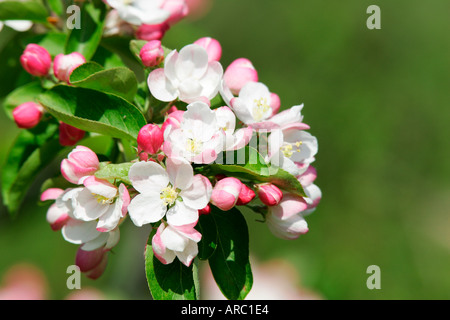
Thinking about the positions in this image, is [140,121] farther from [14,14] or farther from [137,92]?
[14,14]

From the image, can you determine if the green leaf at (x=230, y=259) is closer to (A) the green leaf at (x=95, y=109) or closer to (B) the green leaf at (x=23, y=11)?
(A) the green leaf at (x=95, y=109)

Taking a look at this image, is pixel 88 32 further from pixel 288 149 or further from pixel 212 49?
pixel 288 149

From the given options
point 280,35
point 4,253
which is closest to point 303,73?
point 280,35

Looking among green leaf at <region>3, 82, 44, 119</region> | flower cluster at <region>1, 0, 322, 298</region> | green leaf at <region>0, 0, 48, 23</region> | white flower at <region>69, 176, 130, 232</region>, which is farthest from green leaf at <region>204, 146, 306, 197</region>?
green leaf at <region>0, 0, 48, 23</region>

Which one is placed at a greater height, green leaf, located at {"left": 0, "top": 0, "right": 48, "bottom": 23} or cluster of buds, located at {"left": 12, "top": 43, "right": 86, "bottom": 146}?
green leaf, located at {"left": 0, "top": 0, "right": 48, "bottom": 23}

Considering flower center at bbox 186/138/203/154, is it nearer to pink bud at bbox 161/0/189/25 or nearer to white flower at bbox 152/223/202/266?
white flower at bbox 152/223/202/266

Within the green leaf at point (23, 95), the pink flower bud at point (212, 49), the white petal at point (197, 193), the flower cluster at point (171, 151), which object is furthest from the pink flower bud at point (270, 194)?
the green leaf at point (23, 95)

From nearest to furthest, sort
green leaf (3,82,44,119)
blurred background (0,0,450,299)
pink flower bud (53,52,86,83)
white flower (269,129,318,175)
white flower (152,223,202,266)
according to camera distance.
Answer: white flower (152,223,202,266), white flower (269,129,318,175), pink flower bud (53,52,86,83), green leaf (3,82,44,119), blurred background (0,0,450,299)
